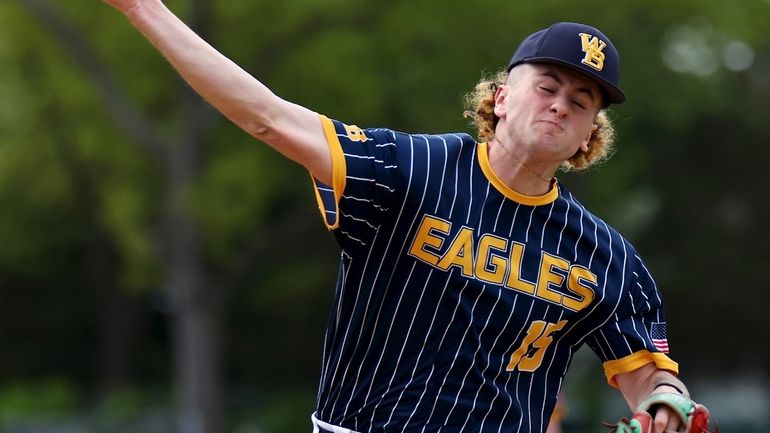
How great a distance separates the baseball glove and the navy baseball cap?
101cm

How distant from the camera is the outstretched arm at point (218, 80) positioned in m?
3.62

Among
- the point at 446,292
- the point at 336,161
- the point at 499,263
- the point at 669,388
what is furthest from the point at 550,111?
the point at 669,388

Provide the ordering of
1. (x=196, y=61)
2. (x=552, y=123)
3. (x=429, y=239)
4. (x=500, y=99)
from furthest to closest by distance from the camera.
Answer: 1. (x=500, y=99)
2. (x=552, y=123)
3. (x=429, y=239)
4. (x=196, y=61)

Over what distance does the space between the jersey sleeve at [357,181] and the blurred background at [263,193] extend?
55.6ft

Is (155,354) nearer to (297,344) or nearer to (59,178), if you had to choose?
(297,344)

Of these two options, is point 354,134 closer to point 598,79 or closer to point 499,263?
point 499,263

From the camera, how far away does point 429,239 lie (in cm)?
412

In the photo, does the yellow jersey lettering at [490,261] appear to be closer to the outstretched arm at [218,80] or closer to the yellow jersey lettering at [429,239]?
the yellow jersey lettering at [429,239]

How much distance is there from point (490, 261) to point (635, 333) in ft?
2.21

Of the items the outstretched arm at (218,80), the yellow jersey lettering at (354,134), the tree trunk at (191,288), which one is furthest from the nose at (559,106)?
the tree trunk at (191,288)

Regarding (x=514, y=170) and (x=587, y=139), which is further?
(x=587, y=139)

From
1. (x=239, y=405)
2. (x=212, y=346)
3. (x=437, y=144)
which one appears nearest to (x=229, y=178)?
(x=212, y=346)

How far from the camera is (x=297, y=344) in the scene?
108ft

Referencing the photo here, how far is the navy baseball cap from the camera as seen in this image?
4.23m
